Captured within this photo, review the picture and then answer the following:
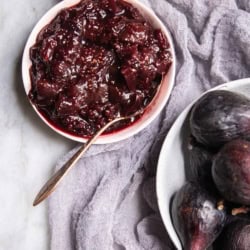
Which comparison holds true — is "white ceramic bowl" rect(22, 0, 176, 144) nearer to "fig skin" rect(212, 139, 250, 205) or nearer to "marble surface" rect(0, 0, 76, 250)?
"marble surface" rect(0, 0, 76, 250)

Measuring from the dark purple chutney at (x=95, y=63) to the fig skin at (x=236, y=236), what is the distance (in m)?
0.28

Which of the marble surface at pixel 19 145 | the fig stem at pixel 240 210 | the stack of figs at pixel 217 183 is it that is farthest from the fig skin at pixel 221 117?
the marble surface at pixel 19 145

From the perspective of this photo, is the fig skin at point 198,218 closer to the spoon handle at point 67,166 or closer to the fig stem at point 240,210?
the fig stem at point 240,210

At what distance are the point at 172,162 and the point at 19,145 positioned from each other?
31 cm

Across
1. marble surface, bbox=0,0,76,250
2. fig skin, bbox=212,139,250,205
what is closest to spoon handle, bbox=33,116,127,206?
marble surface, bbox=0,0,76,250

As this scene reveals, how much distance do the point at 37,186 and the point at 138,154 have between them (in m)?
0.21

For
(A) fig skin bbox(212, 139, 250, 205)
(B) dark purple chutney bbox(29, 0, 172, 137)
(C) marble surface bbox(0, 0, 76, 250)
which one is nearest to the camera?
(A) fig skin bbox(212, 139, 250, 205)

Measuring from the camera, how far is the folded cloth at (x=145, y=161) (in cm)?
117

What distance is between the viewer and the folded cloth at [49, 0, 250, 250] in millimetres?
1174

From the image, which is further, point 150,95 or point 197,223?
point 150,95

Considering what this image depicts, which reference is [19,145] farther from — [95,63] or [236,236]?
[236,236]

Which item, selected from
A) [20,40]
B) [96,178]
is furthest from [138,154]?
[20,40]

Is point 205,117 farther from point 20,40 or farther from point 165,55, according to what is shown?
point 20,40

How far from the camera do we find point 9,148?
120 cm
